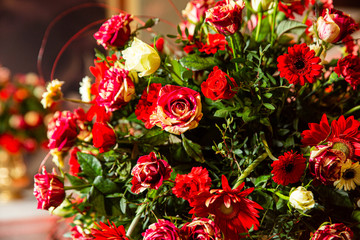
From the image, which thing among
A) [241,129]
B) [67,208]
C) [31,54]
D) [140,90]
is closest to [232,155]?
[241,129]

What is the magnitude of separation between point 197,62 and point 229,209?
0.19 metres

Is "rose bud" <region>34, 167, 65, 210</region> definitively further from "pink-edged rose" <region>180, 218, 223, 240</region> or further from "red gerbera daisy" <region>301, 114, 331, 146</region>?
"red gerbera daisy" <region>301, 114, 331, 146</region>

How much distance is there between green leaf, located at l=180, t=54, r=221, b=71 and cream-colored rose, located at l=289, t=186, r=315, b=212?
19 centimetres

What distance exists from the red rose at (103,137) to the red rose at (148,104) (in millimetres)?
44

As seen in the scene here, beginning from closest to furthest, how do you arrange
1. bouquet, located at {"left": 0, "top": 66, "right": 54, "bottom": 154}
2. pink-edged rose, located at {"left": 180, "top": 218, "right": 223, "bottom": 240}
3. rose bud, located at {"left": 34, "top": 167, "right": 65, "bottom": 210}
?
pink-edged rose, located at {"left": 180, "top": 218, "right": 223, "bottom": 240}, rose bud, located at {"left": 34, "top": 167, "right": 65, "bottom": 210}, bouquet, located at {"left": 0, "top": 66, "right": 54, "bottom": 154}

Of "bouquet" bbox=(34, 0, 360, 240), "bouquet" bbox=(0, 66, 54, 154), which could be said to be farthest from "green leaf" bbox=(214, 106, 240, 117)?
"bouquet" bbox=(0, 66, 54, 154)

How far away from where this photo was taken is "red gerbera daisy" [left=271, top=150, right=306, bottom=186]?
35 cm

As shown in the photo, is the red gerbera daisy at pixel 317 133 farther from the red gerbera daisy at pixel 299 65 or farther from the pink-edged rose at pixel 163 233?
the pink-edged rose at pixel 163 233

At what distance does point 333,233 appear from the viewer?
0.34m

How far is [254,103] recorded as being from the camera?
40 cm

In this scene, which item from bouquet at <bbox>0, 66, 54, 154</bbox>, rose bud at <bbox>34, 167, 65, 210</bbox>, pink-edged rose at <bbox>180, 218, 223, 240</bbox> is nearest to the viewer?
pink-edged rose at <bbox>180, 218, 223, 240</bbox>

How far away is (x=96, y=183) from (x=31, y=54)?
1719 mm

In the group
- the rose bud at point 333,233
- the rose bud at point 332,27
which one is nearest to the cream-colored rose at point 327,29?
the rose bud at point 332,27

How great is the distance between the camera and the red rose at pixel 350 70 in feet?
1.30
